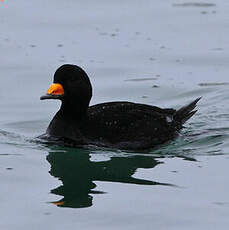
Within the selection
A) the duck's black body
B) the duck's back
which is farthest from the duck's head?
the duck's back

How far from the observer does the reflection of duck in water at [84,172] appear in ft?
28.4

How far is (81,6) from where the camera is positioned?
55.9ft

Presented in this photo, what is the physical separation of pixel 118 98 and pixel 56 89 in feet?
8.26

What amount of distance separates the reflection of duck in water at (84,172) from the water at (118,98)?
10mm

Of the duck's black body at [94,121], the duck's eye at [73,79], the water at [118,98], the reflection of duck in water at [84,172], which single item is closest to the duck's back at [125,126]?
the duck's black body at [94,121]

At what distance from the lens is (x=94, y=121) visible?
34.9 ft

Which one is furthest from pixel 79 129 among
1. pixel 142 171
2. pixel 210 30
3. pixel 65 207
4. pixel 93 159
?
pixel 210 30

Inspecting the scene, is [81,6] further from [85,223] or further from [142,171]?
[85,223]

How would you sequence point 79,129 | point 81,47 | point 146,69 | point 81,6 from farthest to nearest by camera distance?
point 81,6 < point 81,47 < point 146,69 < point 79,129

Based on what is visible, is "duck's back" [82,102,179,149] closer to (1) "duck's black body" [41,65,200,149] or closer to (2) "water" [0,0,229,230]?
(1) "duck's black body" [41,65,200,149]

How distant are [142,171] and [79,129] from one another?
139 cm

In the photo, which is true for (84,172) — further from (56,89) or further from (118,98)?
(118,98)

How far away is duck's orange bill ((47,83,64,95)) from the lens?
409 inches

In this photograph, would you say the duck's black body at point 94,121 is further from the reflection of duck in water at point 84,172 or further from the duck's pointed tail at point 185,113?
the duck's pointed tail at point 185,113
